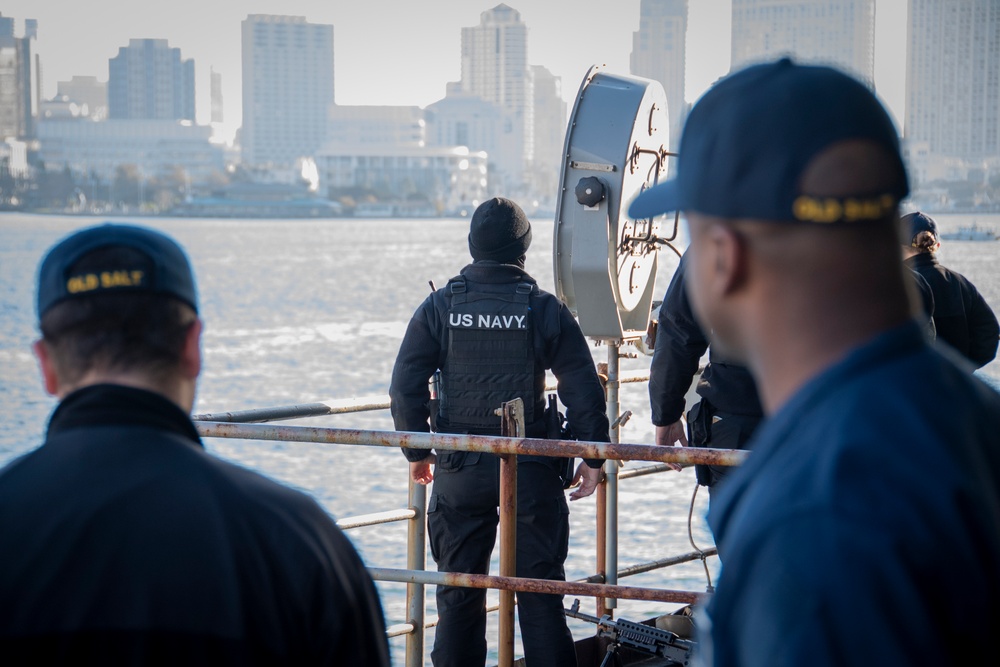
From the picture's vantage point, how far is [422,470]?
509 cm

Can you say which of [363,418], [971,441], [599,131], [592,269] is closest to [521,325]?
[592,269]

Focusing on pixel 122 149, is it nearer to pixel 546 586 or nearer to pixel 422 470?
pixel 422 470

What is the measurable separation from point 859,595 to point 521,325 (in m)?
3.81

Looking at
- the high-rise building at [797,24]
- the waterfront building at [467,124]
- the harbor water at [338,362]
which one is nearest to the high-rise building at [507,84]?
the waterfront building at [467,124]

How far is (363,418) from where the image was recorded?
3512 centimetres

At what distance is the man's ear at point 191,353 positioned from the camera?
1.83 m

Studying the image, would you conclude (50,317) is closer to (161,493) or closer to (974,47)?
(161,493)

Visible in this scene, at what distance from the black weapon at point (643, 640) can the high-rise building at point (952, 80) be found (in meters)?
92.7

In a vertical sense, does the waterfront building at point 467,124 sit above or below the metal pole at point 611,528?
above

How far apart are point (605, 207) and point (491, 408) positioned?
1.49 meters

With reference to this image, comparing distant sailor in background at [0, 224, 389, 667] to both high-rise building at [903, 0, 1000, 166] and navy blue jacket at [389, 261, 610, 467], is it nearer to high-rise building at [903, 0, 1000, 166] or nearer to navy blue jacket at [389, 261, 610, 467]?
navy blue jacket at [389, 261, 610, 467]

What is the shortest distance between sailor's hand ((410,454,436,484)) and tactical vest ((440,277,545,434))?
197 millimetres

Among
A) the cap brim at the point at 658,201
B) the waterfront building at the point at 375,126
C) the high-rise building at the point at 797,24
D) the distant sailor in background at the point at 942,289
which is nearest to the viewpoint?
the cap brim at the point at 658,201

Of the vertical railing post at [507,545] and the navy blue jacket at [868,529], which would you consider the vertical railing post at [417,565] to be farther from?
the navy blue jacket at [868,529]
